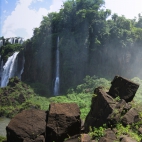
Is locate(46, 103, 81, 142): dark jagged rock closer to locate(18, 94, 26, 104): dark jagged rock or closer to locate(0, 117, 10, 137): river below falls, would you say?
locate(0, 117, 10, 137): river below falls

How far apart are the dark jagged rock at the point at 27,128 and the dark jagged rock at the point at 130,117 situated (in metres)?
2.83

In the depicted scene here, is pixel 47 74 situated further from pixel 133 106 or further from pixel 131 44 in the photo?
pixel 133 106

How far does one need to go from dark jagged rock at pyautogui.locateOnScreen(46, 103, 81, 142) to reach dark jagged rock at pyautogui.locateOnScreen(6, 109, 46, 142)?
304 millimetres

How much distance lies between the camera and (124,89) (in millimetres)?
8469

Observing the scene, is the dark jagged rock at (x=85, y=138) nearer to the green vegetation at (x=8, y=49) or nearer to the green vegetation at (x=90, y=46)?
the green vegetation at (x=90, y=46)

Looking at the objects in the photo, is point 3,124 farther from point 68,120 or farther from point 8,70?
point 8,70

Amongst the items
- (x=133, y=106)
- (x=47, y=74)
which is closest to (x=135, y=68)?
(x=47, y=74)

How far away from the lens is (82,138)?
6.19 metres

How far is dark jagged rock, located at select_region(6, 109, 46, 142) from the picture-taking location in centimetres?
670

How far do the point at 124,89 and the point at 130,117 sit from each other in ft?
4.58

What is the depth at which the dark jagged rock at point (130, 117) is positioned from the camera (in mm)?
7268

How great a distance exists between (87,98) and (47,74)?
38.3 ft

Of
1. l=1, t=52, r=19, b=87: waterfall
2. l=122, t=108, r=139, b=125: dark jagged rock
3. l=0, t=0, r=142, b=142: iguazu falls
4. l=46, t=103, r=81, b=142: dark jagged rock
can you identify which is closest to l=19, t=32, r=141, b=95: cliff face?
l=0, t=0, r=142, b=142: iguazu falls

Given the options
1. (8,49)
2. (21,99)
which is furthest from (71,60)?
(8,49)
